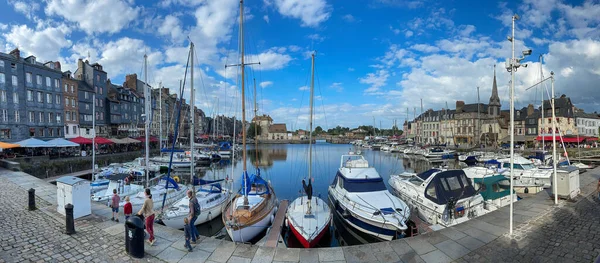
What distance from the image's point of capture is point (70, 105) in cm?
4419

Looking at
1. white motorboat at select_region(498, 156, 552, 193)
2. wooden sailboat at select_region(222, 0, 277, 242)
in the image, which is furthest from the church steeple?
wooden sailboat at select_region(222, 0, 277, 242)

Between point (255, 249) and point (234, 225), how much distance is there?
3.91 m

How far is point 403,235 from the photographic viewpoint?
11.9 m

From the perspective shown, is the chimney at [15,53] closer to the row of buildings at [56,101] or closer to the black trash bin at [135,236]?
the row of buildings at [56,101]

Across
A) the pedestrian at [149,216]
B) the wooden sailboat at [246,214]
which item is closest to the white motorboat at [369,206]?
the wooden sailboat at [246,214]

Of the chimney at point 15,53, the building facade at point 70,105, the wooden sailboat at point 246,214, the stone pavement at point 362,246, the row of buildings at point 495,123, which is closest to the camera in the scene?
the stone pavement at point 362,246

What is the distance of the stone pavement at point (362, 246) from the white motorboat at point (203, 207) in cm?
374

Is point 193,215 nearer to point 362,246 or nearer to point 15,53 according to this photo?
point 362,246

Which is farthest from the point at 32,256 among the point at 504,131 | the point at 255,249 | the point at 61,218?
the point at 504,131

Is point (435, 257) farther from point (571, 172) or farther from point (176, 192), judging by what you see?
point (176, 192)

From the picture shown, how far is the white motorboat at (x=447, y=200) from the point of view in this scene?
12.7 meters

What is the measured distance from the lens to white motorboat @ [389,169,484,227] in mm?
12734

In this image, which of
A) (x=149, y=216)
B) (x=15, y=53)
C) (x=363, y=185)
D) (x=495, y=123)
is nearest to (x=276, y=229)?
(x=363, y=185)

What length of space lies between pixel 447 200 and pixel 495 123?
7556 centimetres
